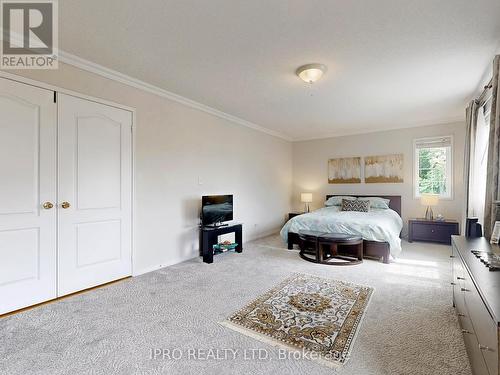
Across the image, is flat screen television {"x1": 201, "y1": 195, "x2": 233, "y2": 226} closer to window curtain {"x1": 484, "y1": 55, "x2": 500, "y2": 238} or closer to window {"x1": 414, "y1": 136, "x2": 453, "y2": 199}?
window curtain {"x1": 484, "y1": 55, "x2": 500, "y2": 238}

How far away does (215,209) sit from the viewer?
14.2ft

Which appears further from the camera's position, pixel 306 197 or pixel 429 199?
pixel 306 197

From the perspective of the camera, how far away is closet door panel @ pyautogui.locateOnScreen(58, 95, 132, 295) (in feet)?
9.21

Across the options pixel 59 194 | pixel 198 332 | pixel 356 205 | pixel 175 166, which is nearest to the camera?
pixel 198 332

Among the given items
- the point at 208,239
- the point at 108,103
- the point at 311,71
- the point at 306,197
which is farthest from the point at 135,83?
the point at 306,197

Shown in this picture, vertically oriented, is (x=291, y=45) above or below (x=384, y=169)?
above

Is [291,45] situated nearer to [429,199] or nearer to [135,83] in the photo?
[135,83]

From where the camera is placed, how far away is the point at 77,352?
1.85 meters

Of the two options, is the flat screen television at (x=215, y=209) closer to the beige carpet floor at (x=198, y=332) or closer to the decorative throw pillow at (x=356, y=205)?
the beige carpet floor at (x=198, y=332)

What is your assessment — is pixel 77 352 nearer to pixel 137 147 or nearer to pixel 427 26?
pixel 137 147

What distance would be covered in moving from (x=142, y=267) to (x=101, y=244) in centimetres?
67

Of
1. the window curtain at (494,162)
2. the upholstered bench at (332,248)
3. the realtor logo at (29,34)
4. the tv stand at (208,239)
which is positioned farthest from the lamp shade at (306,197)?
the realtor logo at (29,34)

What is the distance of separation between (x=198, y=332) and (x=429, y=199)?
198 inches

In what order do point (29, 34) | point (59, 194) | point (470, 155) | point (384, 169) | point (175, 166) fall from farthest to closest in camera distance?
1. point (384, 169)
2. point (175, 166)
3. point (470, 155)
4. point (59, 194)
5. point (29, 34)
